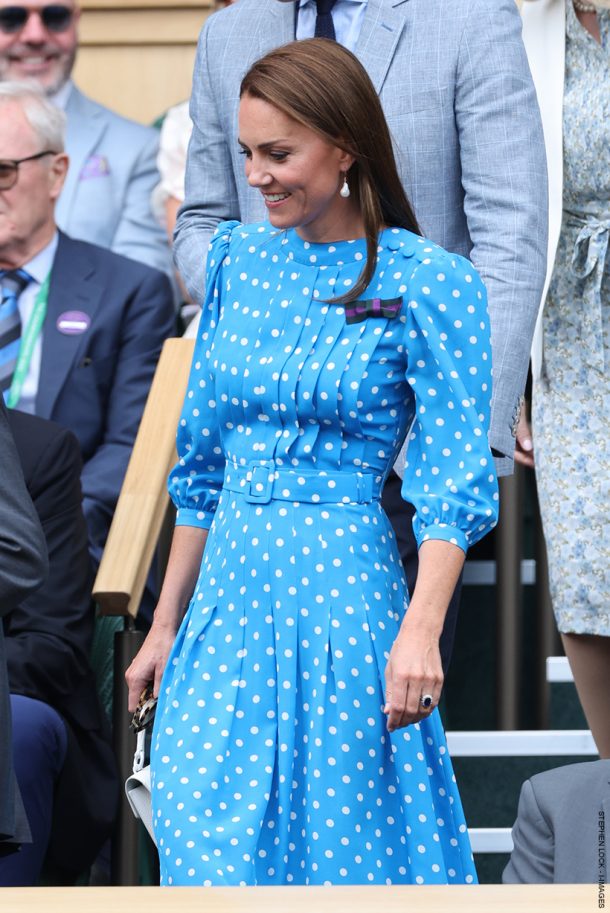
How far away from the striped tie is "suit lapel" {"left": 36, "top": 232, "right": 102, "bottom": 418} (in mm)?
79

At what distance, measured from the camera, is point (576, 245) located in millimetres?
3713

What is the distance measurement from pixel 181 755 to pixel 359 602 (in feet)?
1.09

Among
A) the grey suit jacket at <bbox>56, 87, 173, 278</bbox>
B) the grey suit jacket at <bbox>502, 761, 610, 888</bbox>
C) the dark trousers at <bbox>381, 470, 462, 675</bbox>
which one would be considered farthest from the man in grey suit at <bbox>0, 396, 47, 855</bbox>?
the grey suit jacket at <bbox>56, 87, 173, 278</bbox>

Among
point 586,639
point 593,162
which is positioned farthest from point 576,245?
point 586,639

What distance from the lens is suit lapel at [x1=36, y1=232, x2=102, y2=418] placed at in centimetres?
482

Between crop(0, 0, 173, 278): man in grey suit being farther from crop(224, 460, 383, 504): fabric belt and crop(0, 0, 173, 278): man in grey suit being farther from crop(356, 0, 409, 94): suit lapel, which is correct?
crop(224, 460, 383, 504): fabric belt

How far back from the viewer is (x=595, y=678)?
145 inches

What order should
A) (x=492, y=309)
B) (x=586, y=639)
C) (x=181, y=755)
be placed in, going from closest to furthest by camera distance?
(x=181, y=755)
(x=492, y=309)
(x=586, y=639)

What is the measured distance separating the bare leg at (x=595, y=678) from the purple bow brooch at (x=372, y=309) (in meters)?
1.27

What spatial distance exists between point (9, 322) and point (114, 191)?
3.77 feet

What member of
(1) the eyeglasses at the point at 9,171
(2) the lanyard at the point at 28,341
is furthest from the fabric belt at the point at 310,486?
(1) the eyeglasses at the point at 9,171

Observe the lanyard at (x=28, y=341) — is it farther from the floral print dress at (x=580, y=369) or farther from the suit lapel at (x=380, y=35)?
the suit lapel at (x=380, y=35)

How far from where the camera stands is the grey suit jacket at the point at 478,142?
317 centimetres

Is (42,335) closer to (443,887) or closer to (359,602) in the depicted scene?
(359,602)
